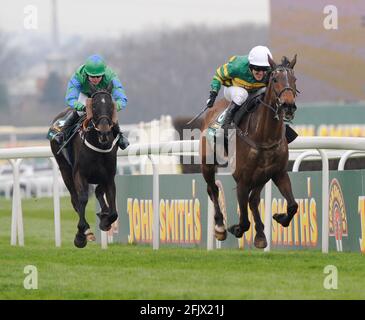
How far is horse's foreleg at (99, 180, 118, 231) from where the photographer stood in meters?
10.3

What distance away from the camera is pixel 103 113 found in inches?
390

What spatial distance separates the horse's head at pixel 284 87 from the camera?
906cm

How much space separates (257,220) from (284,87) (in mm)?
1284

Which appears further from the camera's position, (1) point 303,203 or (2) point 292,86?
(1) point 303,203

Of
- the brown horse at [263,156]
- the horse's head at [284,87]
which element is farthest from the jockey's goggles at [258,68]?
the horse's head at [284,87]

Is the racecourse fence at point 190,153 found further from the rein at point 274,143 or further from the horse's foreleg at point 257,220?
the rein at point 274,143

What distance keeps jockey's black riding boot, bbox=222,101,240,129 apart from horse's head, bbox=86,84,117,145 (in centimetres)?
92

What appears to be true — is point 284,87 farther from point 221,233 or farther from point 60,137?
point 60,137

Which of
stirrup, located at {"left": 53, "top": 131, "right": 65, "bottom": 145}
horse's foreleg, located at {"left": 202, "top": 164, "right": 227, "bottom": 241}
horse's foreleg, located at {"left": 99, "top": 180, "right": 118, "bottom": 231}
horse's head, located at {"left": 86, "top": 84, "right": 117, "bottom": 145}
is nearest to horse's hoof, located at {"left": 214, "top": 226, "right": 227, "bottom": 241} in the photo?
horse's foreleg, located at {"left": 202, "top": 164, "right": 227, "bottom": 241}

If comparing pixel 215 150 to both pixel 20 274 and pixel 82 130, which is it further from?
pixel 20 274

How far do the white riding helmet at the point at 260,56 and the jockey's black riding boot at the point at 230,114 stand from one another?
1.46ft

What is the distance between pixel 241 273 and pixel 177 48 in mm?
61389

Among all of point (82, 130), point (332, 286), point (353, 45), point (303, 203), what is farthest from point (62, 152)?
point (353, 45)

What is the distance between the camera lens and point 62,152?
11.1m
